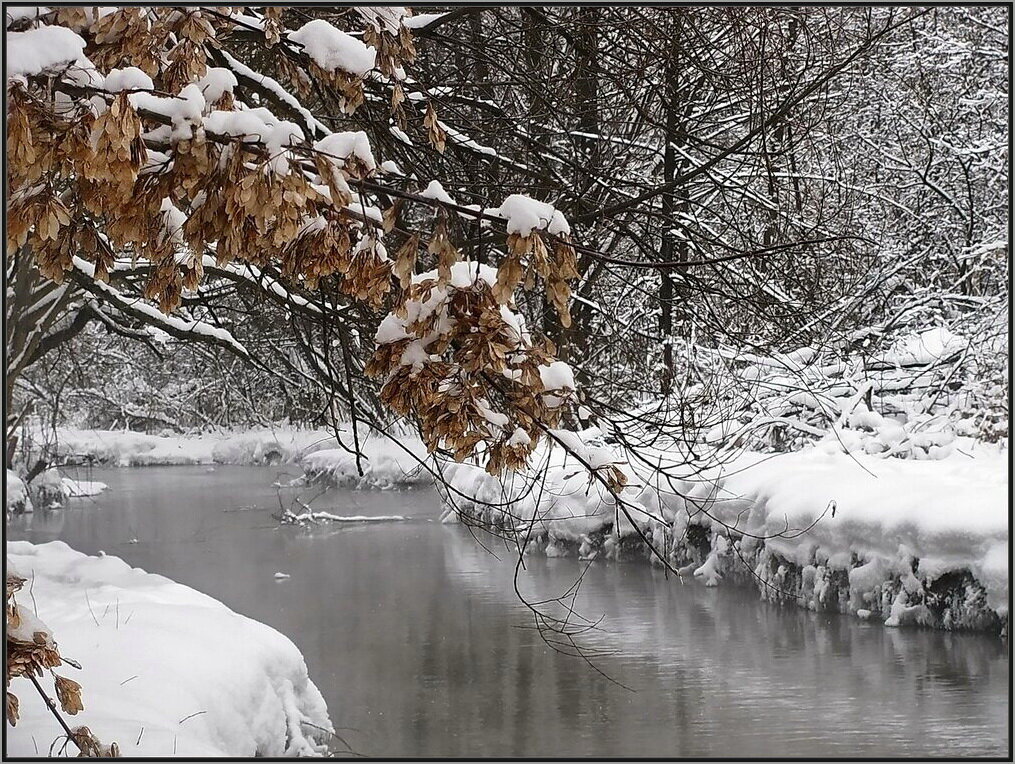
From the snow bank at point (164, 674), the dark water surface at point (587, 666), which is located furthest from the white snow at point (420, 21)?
the dark water surface at point (587, 666)

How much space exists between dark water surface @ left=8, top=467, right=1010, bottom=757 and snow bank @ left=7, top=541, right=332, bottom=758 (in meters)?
1.10

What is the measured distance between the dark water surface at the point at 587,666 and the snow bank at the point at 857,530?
0.26 m

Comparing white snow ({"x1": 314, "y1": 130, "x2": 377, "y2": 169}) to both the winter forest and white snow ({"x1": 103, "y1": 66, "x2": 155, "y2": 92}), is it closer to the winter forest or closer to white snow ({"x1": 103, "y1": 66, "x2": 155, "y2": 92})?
the winter forest

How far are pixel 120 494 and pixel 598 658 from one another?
12549 millimetres

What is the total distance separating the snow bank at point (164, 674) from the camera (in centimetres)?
433

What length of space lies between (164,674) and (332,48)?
133 inches

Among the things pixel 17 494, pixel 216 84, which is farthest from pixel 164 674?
pixel 17 494

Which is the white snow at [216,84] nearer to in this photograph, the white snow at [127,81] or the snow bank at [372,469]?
the white snow at [127,81]

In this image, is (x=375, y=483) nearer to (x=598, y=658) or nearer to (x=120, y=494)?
(x=120, y=494)

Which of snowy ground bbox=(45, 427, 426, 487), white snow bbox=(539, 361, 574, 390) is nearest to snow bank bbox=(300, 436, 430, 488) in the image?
snowy ground bbox=(45, 427, 426, 487)

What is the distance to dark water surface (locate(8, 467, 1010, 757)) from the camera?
22.2 feet

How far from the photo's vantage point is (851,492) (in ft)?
30.2

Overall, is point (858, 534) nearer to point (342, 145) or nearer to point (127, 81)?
point (342, 145)

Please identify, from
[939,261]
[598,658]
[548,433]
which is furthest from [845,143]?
[548,433]
